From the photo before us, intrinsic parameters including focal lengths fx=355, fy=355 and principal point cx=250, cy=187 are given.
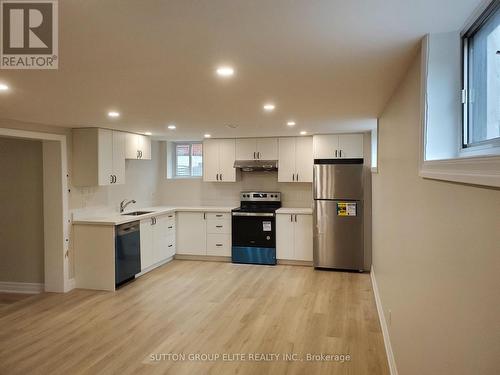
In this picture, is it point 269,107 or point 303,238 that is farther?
point 303,238

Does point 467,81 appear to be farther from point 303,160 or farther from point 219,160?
point 219,160

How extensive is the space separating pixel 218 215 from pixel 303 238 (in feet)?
5.17

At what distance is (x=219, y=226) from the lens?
6.46 meters

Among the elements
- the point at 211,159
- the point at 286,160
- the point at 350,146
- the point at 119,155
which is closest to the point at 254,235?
the point at 286,160

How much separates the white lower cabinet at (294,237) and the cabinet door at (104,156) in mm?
2820

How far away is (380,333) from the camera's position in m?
3.55

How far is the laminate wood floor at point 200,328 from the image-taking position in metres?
3.00

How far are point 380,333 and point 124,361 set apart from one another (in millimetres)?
2432

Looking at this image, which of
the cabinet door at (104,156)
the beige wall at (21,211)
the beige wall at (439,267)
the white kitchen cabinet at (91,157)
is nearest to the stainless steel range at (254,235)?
the cabinet door at (104,156)

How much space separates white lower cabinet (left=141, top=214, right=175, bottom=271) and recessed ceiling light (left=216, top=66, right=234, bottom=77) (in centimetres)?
379

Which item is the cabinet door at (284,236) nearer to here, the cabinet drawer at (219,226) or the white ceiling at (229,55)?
the cabinet drawer at (219,226)

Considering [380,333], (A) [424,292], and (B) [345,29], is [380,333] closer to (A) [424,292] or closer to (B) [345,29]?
(A) [424,292]

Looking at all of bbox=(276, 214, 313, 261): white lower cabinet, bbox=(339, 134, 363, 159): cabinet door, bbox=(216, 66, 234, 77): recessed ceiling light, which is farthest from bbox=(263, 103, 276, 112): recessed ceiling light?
bbox=(276, 214, 313, 261): white lower cabinet

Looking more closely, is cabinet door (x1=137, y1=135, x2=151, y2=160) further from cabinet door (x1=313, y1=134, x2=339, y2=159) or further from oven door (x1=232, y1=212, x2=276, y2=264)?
cabinet door (x1=313, y1=134, x2=339, y2=159)
